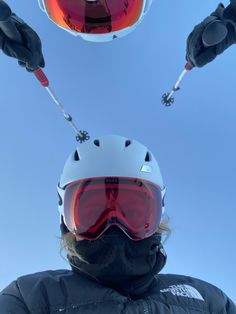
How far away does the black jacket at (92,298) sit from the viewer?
9.14ft

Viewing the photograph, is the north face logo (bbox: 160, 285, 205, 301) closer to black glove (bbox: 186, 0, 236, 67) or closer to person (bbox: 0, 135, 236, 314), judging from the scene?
person (bbox: 0, 135, 236, 314)

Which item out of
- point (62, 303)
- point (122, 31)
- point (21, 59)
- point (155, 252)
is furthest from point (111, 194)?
point (122, 31)

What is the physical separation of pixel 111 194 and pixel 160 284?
97 cm

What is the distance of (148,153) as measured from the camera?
185 inches

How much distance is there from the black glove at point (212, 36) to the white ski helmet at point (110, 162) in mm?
1445

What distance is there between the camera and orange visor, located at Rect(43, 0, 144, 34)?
537 cm

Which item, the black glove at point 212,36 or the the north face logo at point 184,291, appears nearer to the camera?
the the north face logo at point 184,291

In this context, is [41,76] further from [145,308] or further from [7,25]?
[145,308]

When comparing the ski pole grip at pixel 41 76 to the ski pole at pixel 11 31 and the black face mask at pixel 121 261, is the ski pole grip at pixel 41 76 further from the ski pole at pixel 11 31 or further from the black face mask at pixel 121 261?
the black face mask at pixel 121 261

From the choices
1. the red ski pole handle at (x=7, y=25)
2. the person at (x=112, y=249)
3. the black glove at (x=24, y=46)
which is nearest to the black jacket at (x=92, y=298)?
the person at (x=112, y=249)

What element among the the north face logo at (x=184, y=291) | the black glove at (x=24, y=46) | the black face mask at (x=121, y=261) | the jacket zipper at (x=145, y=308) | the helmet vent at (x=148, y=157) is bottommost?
the the north face logo at (x=184, y=291)

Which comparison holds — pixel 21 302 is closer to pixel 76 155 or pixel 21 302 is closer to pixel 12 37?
pixel 76 155

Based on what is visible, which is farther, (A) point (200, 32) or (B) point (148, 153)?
(A) point (200, 32)

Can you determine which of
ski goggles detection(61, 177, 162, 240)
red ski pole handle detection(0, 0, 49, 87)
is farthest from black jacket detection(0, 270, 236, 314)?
red ski pole handle detection(0, 0, 49, 87)
